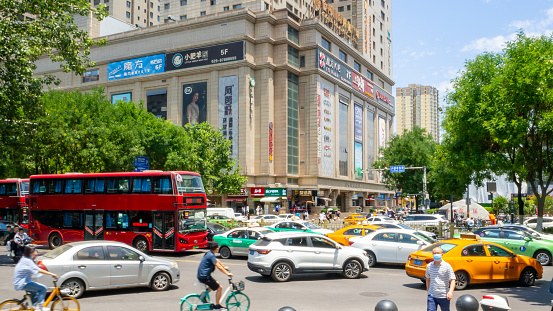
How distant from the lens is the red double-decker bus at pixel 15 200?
31.7 m

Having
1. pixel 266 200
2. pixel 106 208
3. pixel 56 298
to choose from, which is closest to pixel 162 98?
pixel 266 200

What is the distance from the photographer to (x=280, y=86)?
6500 cm

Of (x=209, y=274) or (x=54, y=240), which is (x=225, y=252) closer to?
(x=54, y=240)

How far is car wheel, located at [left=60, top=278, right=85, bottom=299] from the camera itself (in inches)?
493

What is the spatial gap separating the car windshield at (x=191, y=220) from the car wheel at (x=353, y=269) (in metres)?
9.08

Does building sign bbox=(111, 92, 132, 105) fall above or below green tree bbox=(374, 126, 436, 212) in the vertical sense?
above

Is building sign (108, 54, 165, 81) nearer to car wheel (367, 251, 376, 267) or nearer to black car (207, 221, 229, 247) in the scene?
black car (207, 221, 229, 247)

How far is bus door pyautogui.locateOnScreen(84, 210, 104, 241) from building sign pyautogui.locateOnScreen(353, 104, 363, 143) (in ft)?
198

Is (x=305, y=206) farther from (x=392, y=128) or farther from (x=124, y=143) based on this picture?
(x=392, y=128)

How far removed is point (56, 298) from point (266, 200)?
51.0 metres

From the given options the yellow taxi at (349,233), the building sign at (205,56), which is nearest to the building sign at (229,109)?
the building sign at (205,56)

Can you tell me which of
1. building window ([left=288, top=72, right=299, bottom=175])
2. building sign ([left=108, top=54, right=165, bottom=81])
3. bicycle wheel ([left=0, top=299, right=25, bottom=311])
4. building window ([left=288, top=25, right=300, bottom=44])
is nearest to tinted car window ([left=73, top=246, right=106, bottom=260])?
bicycle wheel ([left=0, top=299, right=25, bottom=311])

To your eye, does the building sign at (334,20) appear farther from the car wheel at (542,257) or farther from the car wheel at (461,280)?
the car wheel at (461,280)

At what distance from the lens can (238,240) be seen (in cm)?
2245
